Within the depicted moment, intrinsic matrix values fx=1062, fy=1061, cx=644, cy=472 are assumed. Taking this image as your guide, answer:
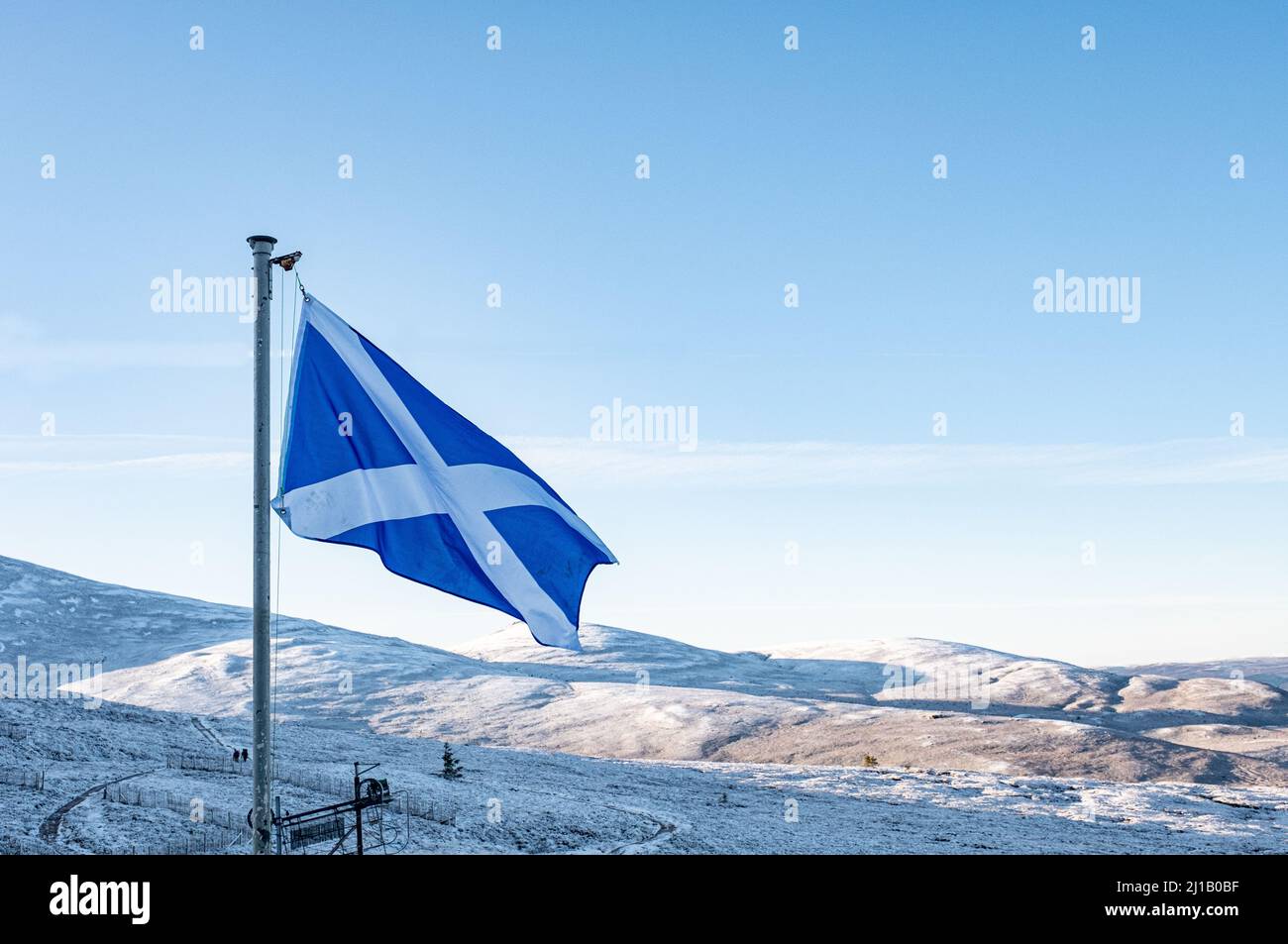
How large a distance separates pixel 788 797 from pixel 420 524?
29.3 metres

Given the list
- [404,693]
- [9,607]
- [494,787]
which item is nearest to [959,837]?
[494,787]

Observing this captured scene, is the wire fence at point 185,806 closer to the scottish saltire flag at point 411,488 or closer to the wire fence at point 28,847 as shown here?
the wire fence at point 28,847

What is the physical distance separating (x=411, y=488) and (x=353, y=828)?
12.8 m

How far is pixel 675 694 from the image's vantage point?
79062 millimetres

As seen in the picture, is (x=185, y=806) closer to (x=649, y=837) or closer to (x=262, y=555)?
(x=649, y=837)

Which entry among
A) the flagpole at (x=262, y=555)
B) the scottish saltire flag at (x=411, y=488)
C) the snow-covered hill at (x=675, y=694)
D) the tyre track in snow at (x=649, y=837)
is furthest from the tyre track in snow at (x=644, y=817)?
the snow-covered hill at (x=675, y=694)

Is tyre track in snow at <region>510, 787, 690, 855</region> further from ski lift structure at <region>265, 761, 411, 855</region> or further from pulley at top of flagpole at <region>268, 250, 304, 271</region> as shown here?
pulley at top of flagpole at <region>268, 250, 304, 271</region>

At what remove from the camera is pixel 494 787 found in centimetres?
3152

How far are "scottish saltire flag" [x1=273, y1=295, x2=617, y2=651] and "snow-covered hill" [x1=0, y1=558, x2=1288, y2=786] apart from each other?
46379 millimetres

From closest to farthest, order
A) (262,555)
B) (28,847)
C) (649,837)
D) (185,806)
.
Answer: (262,555)
(28,847)
(185,806)
(649,837)

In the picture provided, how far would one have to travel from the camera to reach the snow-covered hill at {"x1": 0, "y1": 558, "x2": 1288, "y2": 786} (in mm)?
58188

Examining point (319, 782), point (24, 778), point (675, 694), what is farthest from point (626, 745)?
point (24, 778)

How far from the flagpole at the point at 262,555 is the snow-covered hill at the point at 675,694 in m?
48.6

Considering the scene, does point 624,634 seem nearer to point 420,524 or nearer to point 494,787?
point 494,787
